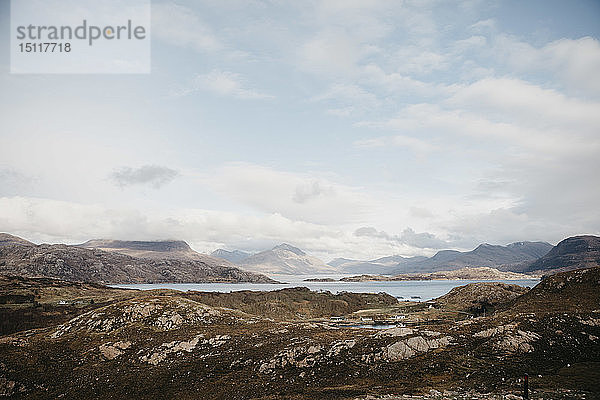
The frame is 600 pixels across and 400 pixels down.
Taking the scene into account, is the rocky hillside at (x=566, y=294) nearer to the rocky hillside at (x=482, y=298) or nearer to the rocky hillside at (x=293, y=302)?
the rocky hillside at (x=482, y=298)

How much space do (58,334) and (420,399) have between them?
63.0 metres

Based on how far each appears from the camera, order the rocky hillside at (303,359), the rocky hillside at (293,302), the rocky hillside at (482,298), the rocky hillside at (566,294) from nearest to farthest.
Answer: the rocky hillside at (303,359), the rocky hillside at (566,294), the rocky hillside at (482,298), the rocky hillside at (293,302)

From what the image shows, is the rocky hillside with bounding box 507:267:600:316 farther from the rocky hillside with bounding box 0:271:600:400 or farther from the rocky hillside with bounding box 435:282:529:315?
the rocky hillside with bounding box 435:282:529:315

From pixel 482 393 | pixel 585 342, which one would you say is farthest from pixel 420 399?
pixel 585 342

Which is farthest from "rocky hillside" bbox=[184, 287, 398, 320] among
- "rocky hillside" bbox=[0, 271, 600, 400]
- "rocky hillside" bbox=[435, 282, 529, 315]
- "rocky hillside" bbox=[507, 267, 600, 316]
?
"rocky hillside" bbox=[507, 267, 600, 316]

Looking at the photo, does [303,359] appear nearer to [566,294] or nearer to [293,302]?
[566,294]

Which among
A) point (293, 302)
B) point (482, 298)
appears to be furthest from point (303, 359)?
point (293, 302)

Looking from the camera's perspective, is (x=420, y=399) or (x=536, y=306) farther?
(x=536, y=306)

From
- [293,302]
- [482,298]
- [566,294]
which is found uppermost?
[566,294]

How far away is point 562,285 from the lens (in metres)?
61.7

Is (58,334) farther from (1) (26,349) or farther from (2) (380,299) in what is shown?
(2) (380,299)

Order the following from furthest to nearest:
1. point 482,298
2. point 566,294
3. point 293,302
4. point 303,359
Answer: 1. point 293,302
2. point 482,298
3. point 566,294
4. point 303,359

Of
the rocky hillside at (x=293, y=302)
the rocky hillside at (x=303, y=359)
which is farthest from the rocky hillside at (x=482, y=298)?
the rocky hillside at (x=303, y=359)

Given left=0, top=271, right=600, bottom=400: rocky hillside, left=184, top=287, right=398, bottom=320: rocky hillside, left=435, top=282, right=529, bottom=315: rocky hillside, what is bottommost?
left=184, top=287, right=398, bottom=320: rocky hillside
